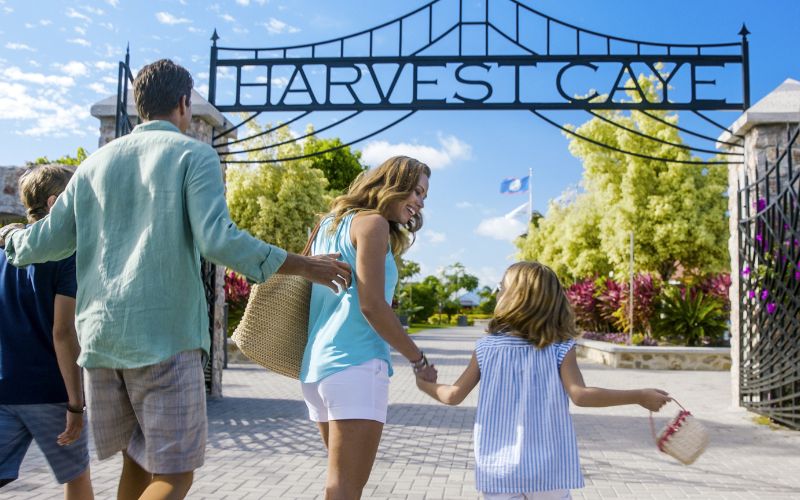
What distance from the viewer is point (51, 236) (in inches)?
96.9

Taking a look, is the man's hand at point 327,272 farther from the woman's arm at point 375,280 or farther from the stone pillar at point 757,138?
the stone pillar at point 757,138

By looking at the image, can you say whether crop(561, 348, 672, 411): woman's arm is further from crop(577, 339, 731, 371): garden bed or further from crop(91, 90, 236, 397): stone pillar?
crop(577, 339, 731, 371): garden bed

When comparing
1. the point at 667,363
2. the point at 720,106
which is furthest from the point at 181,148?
the point at 667,363

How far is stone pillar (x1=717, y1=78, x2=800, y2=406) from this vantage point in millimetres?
8234

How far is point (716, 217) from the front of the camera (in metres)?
24.8

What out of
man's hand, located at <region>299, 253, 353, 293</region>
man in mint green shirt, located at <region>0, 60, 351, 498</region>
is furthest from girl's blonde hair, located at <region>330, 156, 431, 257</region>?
man in mint green shirt, located at <region>0, 60, 351, 498</region>

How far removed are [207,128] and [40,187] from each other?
6.25 metres

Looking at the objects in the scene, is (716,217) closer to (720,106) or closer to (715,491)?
(720,106)

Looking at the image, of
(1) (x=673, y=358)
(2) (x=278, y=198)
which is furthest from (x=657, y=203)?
(2) (x=278, y=198)

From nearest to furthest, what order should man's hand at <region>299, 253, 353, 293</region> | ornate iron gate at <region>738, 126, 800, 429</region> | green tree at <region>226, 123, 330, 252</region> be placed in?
man's hand at <region>299, 253, 353, 293</region> < ornate iron gate at <region>738, 126, 800, 429</region> < green tree at <region>226, 123, 330, 252</region>

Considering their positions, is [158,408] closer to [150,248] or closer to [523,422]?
[150,248]

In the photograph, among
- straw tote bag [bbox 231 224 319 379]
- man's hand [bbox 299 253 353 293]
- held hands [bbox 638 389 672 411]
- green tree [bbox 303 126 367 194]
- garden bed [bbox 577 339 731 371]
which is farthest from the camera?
green tree [bbox 303 126 367 194]

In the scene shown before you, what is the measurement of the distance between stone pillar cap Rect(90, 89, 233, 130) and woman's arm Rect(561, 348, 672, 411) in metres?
6.90

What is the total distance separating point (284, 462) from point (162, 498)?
371cm
